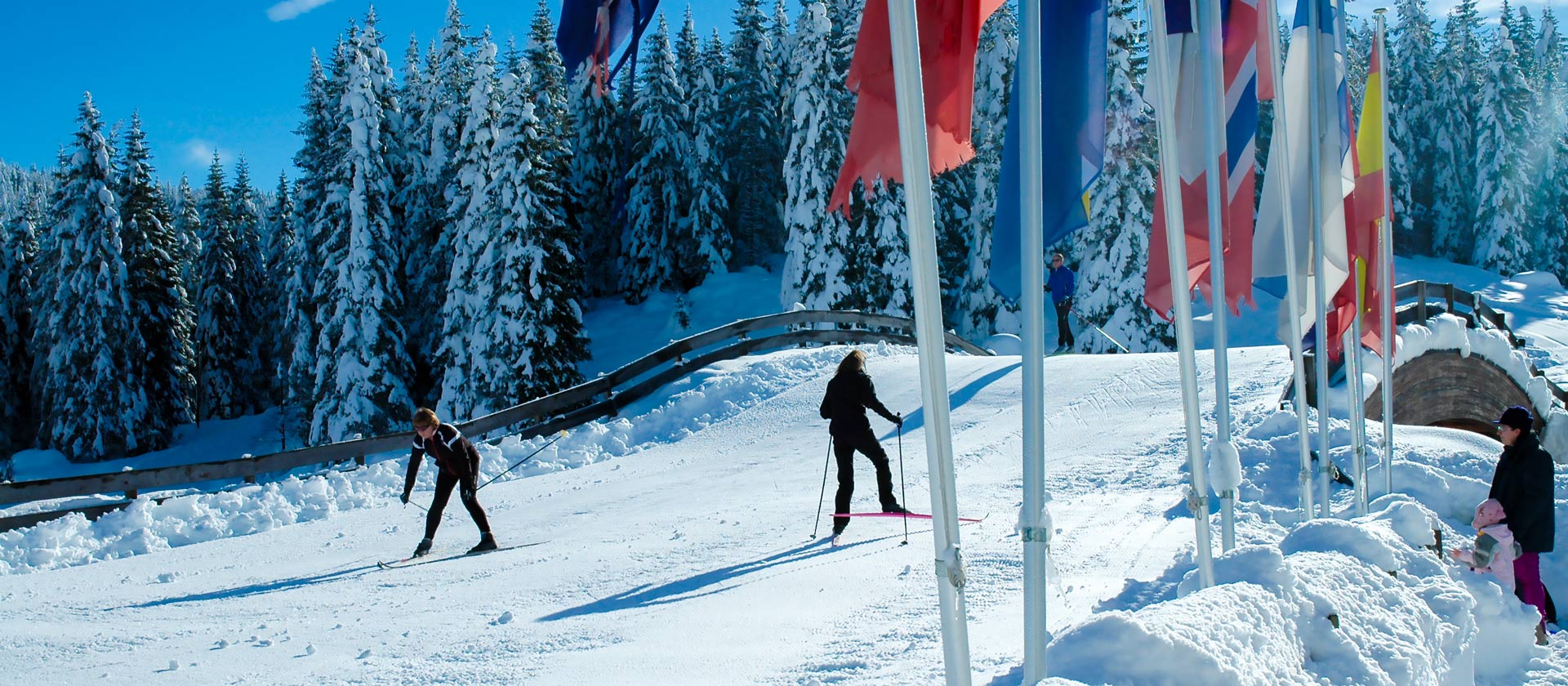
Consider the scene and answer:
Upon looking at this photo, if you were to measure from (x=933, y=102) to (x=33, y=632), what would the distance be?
7311 mm

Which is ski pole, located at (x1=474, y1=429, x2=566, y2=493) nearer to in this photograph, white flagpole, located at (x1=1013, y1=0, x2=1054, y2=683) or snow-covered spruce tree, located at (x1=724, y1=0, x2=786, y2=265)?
white flagpole, located at (x1=1013, y1=0, x2=1054, y2=683)

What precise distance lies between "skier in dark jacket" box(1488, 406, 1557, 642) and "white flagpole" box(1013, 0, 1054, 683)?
522 cm

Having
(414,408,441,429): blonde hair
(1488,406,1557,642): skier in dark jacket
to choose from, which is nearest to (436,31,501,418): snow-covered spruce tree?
(414,408,441,429): blonde hair

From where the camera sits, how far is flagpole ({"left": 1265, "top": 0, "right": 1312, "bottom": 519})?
8.55 metres

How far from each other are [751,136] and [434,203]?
56.2ft

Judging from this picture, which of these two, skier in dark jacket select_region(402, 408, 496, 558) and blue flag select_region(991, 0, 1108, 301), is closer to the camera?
blue flag select_region(991, 0, 1108, 301)

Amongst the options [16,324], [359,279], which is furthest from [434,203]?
[16,324]

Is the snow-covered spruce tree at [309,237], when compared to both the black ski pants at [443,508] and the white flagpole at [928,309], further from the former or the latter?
the white flagpole at [928,309]

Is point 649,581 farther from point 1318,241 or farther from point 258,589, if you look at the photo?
point 1318,241

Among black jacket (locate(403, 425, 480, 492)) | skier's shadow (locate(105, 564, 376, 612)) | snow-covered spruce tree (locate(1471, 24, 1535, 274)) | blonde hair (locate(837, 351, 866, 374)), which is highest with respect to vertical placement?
snow-covered spruce tree (locate(1471, 24, 1535, 274))

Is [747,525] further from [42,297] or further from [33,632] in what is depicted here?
[42,297]

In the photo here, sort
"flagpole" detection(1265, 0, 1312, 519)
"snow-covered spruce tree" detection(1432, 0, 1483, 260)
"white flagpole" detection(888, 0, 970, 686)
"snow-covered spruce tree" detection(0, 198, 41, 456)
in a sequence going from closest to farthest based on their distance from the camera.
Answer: "white flagpole" detection(888, 0, 970, 686), "flagpole" detection(1265, 0, 1312, 519), "snow-covered spruce tree" detection(0, 198, 41, 456), "snow-covered spruce tree" detection(1432, 0, 1483, 260)

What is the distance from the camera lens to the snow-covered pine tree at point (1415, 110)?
55438 millimetres

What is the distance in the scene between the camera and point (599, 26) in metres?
4.48
